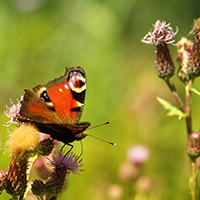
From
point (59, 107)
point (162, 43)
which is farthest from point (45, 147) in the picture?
point (162, 43)

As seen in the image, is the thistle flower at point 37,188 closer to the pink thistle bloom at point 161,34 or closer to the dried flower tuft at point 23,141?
the dried flower tuft at point 23,141

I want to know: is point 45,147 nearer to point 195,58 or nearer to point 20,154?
point 20,154

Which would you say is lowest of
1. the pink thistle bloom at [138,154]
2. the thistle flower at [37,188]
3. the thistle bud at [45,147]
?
the thistle flower at [37,188]

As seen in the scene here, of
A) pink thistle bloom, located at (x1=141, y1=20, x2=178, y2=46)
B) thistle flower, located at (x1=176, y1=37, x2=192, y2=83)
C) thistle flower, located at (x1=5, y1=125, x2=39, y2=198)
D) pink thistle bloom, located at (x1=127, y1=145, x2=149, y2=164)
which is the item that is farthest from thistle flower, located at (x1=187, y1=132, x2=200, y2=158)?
pink thistle bloom, located at (x1=127, y1=145, x2=149, y2=164)

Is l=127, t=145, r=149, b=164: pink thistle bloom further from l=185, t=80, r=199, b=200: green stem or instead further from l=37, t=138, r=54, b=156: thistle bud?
l=37, t=138, r=54, b=156: thistle bud

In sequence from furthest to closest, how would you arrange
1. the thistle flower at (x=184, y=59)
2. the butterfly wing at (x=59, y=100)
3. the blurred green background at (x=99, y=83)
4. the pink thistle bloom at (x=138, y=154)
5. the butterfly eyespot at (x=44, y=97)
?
the blurred green background at (x=99, y=83)
the pink thistle bloom at (x=138, y=154)
the thistle flower at (x=184, y=59)
the butterfly eyespot at (x=44, y=97)
the butterfly wing at (x=59, y=100)

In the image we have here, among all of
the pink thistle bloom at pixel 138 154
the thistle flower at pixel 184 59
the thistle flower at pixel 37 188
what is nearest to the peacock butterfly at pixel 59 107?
the thistle flower at pixel 37 188
